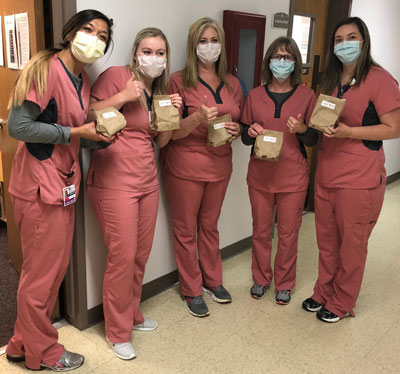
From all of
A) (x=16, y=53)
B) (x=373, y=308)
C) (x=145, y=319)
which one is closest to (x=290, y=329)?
(x=373, y=308)

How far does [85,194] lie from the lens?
6.89 feet

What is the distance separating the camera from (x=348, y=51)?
2111mm

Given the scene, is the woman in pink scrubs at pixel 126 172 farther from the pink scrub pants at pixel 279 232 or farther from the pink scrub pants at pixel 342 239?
the pink scrub pants at pixel 342 239

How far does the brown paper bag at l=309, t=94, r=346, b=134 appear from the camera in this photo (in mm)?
2041

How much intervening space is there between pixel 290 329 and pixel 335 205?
0.72m

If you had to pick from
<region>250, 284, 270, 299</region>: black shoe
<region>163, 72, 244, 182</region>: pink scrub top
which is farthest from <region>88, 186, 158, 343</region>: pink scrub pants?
<region>250, 284, 270, 299</region>: black shoe

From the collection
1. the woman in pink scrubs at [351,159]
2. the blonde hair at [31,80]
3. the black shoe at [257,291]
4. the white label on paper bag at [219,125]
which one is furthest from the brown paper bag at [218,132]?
the black shoe at [257,291]

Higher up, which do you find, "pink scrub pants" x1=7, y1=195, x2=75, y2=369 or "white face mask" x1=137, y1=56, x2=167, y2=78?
"white face mask" x1=137, y1=56, x2=167, y2=78

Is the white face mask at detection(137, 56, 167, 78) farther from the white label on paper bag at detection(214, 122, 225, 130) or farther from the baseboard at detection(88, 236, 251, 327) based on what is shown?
the baseboard at detection(88, 236, 251, 327)

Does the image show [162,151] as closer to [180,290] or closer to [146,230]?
[146,230]

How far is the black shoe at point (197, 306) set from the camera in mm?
2463

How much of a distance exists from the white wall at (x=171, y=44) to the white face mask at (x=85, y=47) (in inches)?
11.6

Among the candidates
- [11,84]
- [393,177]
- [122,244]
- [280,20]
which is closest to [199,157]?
[122,244]

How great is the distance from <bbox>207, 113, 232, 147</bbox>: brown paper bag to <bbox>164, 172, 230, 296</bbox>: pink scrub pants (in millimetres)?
250
